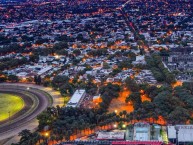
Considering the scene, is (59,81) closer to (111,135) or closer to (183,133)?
(111,135)

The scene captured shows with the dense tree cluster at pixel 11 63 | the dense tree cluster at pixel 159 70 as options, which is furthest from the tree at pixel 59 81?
the dense tree cluster at pixel 11 63

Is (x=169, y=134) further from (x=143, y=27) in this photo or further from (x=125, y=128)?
(x=143, y=27)

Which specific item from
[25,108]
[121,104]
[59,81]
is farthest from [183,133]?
[59,81]

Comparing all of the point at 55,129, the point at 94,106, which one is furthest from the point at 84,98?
the point at 55,129

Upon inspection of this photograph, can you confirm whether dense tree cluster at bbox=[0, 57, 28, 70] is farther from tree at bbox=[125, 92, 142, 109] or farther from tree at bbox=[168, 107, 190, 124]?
tree at bbox=[168, 107, 190, 124]

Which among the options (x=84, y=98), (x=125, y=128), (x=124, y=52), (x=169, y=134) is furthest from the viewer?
(x=124, y=52)
